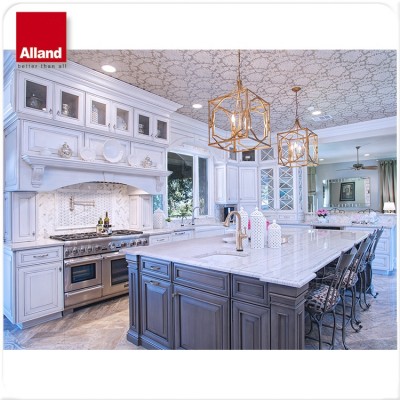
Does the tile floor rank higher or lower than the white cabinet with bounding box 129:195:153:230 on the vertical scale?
lower

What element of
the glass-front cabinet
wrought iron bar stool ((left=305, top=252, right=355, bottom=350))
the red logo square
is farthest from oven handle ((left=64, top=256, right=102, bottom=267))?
the glass-front cabinet

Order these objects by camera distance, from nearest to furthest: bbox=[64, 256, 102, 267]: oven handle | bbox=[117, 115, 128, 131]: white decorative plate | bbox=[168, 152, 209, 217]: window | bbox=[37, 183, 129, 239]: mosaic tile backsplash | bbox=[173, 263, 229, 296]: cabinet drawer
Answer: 1. bbox=[173, 263, 229, 296]: cabinet drawer
2. bbox=[64, 256, 102, 267]: oven handle
3. bbox=[37, 183, 129, 239]: mosaic tile backsplash
4. bbox=[117, 115, 128, 131]: white decorative plate
5. bbox=[168, 152, 209, 217]: window

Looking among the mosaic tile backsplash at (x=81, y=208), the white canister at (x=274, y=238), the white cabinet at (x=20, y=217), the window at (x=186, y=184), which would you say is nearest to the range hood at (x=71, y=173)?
the white cabinet at (x=20, y=217)

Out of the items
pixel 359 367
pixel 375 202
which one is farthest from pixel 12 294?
pixel 375 202

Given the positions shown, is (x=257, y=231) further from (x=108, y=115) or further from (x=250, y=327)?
(x=108, y=115)

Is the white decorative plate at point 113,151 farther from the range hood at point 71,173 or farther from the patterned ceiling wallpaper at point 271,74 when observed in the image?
the patterned ceiling wallpaper at point 271,74

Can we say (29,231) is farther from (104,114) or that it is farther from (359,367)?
(359,367)

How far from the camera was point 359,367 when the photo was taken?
4.67ft

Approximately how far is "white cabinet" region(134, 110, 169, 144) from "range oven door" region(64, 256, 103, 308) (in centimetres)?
173

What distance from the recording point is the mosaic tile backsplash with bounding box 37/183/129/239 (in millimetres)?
3180

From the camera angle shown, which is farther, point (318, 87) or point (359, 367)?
point (318, 87)

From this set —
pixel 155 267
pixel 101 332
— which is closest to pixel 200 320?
pixel 155 267

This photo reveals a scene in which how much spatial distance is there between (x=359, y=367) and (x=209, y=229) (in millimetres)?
3492

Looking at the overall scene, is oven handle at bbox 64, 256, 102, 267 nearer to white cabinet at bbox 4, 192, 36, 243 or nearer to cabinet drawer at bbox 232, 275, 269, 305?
white cabinet at bbox 4, 192, 36, 243
